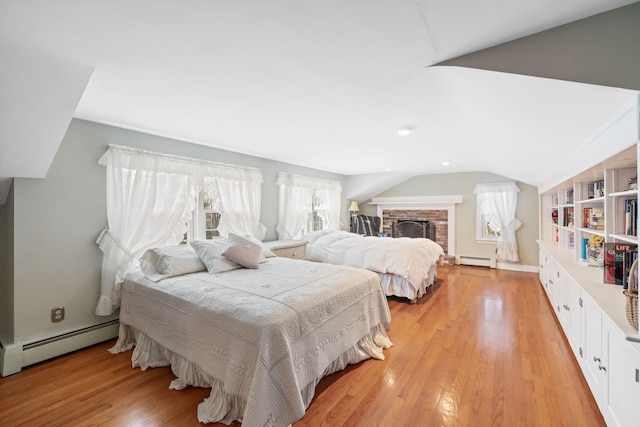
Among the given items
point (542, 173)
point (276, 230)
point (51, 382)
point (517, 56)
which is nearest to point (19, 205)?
point (51, 382)

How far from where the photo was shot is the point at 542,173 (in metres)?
3.94

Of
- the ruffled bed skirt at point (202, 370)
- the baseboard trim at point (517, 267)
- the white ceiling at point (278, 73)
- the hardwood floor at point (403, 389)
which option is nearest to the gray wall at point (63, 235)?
the white ceiling at point (278, 73)

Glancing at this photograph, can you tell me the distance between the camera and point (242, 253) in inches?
112

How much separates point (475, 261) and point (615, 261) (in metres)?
4.34

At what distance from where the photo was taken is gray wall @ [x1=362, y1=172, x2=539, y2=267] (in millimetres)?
5629

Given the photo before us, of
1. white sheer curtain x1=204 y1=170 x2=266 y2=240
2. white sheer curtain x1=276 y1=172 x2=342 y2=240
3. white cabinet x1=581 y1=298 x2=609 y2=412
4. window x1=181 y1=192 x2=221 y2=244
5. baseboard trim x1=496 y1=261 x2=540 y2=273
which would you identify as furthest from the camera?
baseboard trim x1=496 y1=261 x2=540 y2=273

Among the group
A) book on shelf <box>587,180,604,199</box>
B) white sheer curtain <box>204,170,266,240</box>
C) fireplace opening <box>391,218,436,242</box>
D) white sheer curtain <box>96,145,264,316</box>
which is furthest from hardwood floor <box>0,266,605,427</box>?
fireplace opening <box>391,218,436,242</box>

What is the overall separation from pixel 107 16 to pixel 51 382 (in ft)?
8.38

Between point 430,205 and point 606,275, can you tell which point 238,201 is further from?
point 430,205

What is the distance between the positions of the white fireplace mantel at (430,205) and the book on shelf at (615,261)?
169 inches

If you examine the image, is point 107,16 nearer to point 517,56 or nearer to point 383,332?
point 517,56

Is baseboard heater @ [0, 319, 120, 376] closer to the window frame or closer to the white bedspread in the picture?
the white bedspread

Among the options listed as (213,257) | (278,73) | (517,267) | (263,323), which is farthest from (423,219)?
(263,323)

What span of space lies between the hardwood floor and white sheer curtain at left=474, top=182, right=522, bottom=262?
10.1ft
